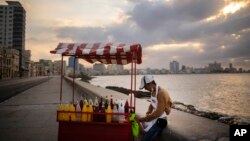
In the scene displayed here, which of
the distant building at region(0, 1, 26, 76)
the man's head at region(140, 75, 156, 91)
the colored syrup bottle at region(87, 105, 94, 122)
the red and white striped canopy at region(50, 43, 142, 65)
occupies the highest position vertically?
the distant building at region(0, 1, 26, 76)

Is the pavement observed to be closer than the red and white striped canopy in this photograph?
Yes

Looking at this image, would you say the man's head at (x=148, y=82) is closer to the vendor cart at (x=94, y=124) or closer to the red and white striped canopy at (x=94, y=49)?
the vendor cart at (x=94, y=124)

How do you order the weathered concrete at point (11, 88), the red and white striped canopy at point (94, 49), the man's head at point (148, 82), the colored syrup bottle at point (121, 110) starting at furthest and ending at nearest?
the weathered concrete at point (11, 88), the red and white striped canopy at point (94, 49), the colored syrup bottle at point (121, 110), the man's head at point (148, 82)

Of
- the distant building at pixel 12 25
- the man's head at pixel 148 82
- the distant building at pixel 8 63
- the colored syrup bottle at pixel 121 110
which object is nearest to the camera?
the man's head at pixel 148 82

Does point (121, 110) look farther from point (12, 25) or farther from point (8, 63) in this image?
point (12, 25)

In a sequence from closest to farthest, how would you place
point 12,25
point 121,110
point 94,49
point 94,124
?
point 94,124 → point 121,110 → point 94,49 → point 12,25

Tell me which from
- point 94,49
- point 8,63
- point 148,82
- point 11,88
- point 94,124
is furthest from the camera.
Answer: point 8,63

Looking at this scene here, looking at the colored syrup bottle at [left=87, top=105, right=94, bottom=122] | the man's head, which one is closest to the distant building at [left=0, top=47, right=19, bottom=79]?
the colored syrup bottle at [left=87, top=105, right=94, bottom=122]

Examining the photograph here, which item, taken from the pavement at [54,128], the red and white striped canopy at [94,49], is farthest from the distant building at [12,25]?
the red and white striped canopy at [94,49]

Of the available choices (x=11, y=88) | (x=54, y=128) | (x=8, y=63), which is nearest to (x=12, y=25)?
(x=8, y=63)

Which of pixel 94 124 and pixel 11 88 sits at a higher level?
pixel 94 124

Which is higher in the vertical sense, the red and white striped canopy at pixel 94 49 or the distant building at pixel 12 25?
the distant building at pixel 12 25

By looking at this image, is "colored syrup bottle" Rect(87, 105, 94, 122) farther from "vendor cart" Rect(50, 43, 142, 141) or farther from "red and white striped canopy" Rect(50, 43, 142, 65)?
"red and white striped canopy" Rect(50, 43, 142, 65)

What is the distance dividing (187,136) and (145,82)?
1.57m
